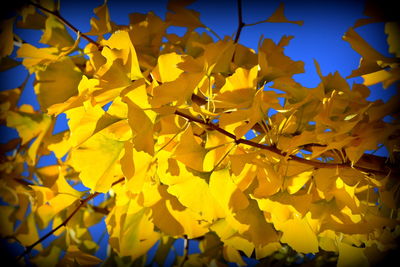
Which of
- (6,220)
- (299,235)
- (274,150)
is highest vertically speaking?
(274,150)

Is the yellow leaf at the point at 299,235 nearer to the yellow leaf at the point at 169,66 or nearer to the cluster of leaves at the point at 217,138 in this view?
the cluster of leaves at the point at 217,138

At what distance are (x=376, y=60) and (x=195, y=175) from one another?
18 cm

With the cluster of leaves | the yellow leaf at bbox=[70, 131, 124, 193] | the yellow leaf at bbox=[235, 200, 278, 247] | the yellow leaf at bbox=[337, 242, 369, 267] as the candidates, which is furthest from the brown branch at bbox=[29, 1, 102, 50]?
the yellow leaf at bbox=[337, 242, 369, 267]

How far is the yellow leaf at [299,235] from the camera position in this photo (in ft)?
1.09

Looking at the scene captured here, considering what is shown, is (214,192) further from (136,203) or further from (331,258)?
(331,258)

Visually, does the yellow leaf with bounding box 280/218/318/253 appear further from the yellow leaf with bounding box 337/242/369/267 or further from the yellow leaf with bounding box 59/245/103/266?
the yellow leaf with bounding box 59/245/103/266

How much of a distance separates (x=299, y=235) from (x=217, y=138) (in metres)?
0.12

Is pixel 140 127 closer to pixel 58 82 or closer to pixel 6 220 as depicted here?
pixel 58 82

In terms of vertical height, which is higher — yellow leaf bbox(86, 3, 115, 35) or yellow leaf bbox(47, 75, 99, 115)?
yellow leaf bbox(86, 3, 115, 35)

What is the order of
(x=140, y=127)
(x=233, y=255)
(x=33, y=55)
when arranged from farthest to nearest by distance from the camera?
(x=233, y=255) < (x=33, y=55) < (x=140, y=127)

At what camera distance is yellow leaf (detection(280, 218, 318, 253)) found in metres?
0.33

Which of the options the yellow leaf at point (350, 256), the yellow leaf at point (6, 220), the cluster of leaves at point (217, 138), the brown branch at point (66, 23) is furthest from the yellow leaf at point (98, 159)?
the yellow leaf at point (6, 220)

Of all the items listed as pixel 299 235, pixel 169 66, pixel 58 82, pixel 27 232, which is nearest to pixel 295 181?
pixel 299 235

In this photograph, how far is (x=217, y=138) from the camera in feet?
1.01
